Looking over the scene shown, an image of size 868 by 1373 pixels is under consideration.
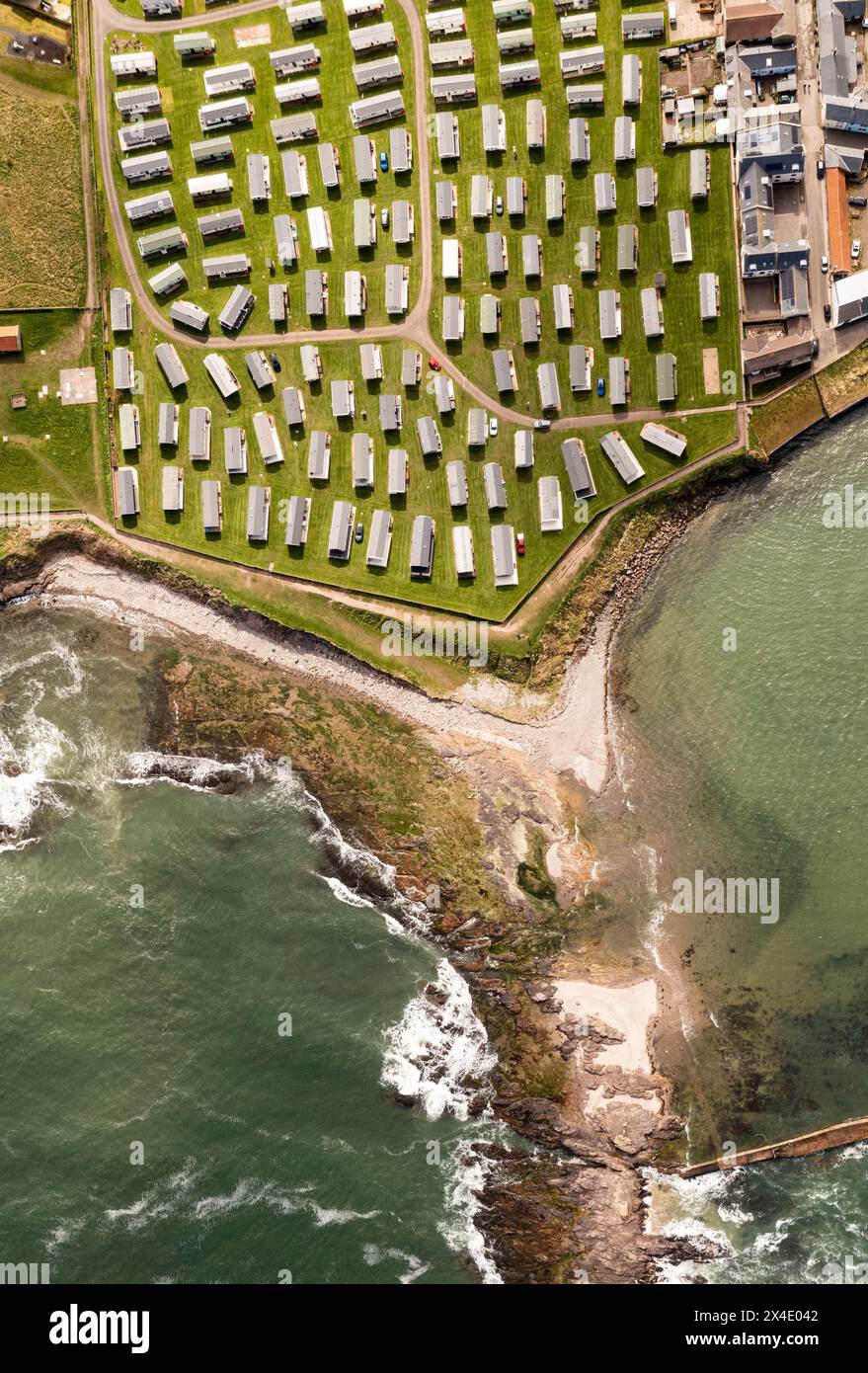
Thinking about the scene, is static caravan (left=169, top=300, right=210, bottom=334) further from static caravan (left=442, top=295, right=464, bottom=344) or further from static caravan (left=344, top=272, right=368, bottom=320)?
static caravan (left=442, top=295, right=464, bottom=344)

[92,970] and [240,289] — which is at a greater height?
[240,289]

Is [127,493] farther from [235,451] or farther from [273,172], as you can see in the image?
[273,172]

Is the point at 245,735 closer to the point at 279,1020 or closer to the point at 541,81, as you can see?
the point at 279,1020

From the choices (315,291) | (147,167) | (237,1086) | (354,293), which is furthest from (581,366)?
(237,1086)

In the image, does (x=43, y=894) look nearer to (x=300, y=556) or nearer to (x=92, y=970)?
(x=92, y=970)

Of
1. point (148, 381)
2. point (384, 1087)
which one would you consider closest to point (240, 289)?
point (148, 381)

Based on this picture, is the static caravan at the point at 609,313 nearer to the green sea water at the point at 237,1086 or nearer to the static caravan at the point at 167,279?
the static caravan at the point at 167,279

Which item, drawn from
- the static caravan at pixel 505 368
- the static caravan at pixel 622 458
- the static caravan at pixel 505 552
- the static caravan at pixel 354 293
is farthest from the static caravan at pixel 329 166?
the static caravan at pixel 505 552

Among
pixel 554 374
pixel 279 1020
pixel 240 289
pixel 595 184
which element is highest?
pixel 595 184
